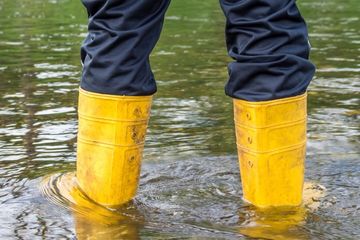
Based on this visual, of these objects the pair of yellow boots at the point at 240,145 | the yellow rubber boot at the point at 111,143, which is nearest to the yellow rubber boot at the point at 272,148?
the pair of yellow boots at the point at 240,145

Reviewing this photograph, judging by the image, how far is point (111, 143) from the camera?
7.76 ft

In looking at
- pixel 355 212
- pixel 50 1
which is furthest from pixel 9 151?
pixel 50 1

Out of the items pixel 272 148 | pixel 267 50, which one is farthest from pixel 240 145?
pixel 267 50

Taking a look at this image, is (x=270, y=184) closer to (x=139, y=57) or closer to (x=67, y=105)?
(x=139, y=57)

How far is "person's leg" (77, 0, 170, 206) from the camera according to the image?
7.73 ft

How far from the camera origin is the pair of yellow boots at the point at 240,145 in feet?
7.63

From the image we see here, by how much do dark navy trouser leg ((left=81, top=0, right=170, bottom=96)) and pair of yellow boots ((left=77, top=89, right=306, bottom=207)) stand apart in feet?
0.12

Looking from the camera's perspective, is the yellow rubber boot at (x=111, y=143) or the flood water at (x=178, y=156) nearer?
the flood water at (x=178, y=156)

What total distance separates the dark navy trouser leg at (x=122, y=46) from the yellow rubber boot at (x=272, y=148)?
30 cm

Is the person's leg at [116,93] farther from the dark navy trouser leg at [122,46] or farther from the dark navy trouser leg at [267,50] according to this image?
the dark navy trouser leg at [267,50]

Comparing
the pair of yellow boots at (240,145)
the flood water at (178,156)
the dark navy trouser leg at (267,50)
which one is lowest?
the flood water at (178,156)

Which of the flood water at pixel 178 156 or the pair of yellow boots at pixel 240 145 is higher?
the pair of yellow boots at pixel 240 145

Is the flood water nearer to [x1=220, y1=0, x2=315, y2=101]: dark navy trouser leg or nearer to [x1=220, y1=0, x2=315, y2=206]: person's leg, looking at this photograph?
[x1=220, y1=0, x2=315, y2=206]: person's leg

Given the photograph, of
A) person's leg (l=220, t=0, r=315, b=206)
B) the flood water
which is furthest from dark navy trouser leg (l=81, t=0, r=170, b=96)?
the flood water
